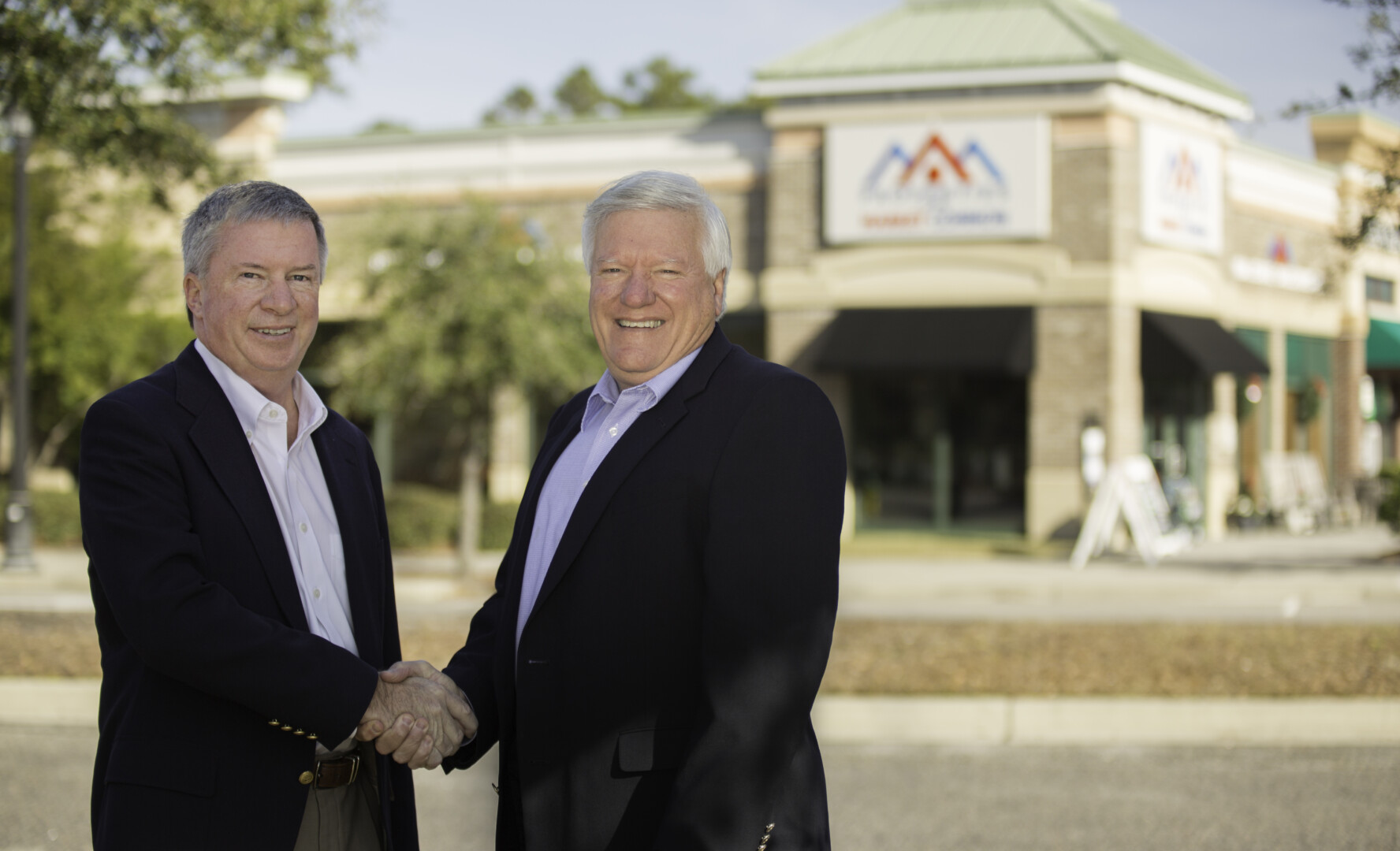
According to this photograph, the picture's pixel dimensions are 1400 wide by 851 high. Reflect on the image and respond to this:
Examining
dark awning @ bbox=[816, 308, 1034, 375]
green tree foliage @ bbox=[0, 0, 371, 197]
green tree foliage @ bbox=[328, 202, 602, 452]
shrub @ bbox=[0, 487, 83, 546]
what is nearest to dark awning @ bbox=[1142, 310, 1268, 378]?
dark awning @ bbox=[816, 308, 1034, 375]

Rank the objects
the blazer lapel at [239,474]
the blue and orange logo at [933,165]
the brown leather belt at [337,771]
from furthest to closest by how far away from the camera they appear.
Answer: the blue and orange logo at [933,165] < the brown leather belt at [337,771] < the blazer lapel at [239,474]

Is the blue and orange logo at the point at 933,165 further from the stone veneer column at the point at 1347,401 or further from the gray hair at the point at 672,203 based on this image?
the gray hair at the point at 672,203

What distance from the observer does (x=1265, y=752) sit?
6.98 metres

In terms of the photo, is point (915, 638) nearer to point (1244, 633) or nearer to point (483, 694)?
point (1244, 633)

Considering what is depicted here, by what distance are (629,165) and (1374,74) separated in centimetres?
1526

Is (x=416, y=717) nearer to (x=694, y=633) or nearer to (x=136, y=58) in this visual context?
(x=694, y=633)

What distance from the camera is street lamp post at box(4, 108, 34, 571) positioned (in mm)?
15672

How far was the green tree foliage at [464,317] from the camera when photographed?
50.8ft

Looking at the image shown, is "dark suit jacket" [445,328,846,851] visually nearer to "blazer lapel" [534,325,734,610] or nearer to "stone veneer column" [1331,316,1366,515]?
"blazer lapel" [534,325,734,610]

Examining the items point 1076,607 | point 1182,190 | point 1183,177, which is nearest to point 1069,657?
point 1076,607

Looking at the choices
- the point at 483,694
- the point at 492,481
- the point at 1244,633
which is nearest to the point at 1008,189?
the point at 492,481

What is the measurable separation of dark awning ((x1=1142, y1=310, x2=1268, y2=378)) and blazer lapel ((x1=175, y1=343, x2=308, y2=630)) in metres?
→ 19.6

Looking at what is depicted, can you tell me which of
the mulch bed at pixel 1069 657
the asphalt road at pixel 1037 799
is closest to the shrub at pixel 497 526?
the mulch bed at pixel 1069 657

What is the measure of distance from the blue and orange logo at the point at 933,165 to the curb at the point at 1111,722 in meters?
14.7
